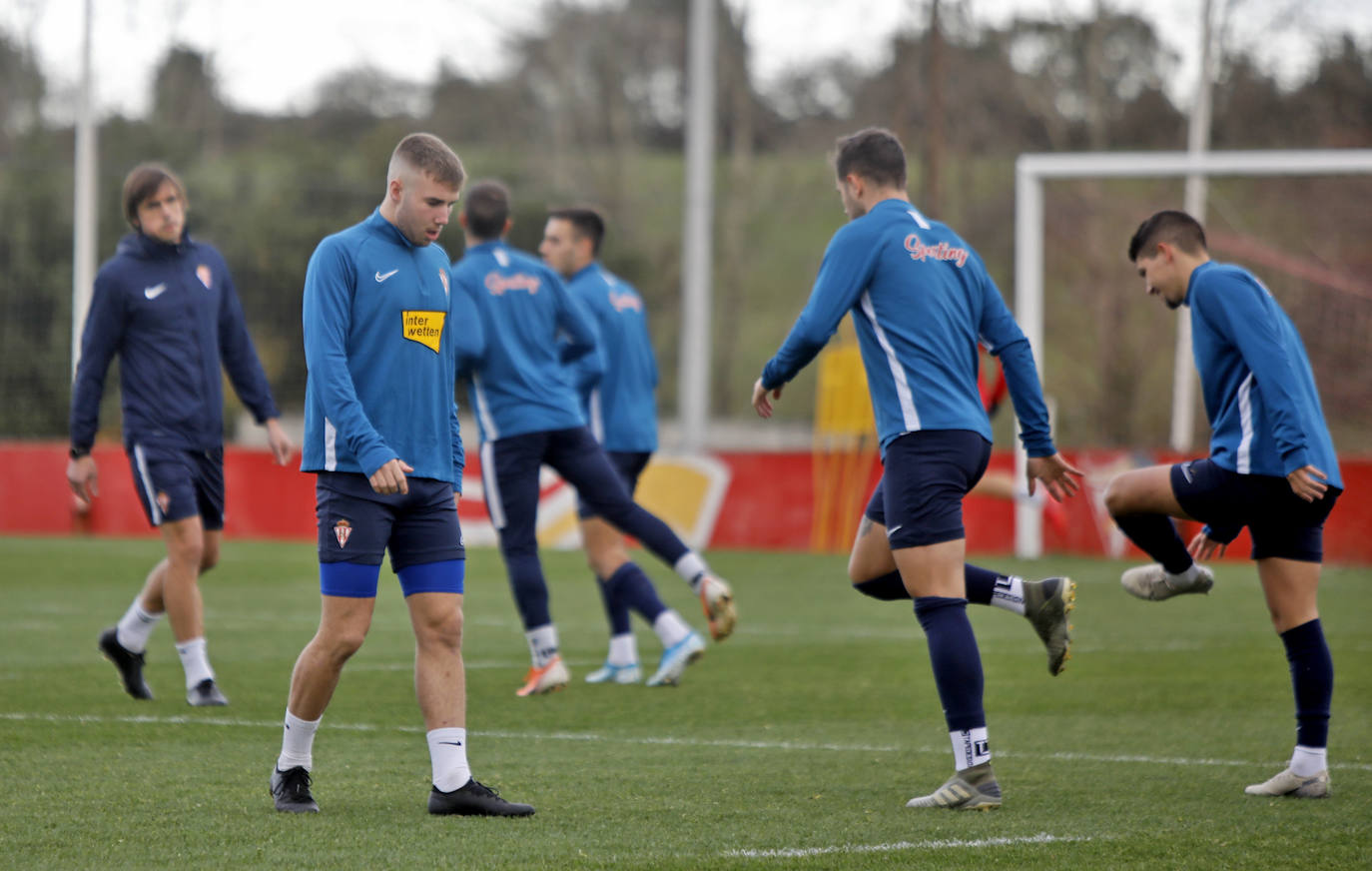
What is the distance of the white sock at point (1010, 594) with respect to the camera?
5254 mm

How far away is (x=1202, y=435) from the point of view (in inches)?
1075

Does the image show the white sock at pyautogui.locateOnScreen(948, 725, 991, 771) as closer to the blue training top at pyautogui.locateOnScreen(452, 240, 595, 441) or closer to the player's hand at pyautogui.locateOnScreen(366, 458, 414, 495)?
the player's hand at pyautogui.locateOnScreen(366, 458, 414, 495)

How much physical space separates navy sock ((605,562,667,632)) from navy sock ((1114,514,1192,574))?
275 centimetres

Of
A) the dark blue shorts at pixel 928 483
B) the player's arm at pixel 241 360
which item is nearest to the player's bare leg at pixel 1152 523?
the dark blue shorts at pixel 928 483

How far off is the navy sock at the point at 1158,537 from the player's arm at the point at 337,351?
8.29 ft

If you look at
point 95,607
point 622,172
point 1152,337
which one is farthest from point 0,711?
point 622,172

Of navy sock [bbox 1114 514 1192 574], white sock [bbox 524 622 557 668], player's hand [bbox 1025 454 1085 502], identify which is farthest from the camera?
white sock [bbox 524 622 557 668]

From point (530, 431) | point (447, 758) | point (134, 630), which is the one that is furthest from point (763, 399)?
point (134, 630)

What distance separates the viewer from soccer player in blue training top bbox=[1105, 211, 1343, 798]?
16.3 feet

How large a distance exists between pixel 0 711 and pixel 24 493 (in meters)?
13.4

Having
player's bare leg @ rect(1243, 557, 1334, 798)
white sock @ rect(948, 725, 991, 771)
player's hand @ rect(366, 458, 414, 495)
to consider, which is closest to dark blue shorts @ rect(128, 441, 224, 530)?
player's hand @ rect(366, 458, 414, 495)

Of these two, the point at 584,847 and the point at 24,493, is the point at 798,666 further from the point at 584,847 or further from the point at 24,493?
the point at 24,493

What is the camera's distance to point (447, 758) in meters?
4.57

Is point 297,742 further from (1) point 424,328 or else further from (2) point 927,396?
(2) point 927,396
